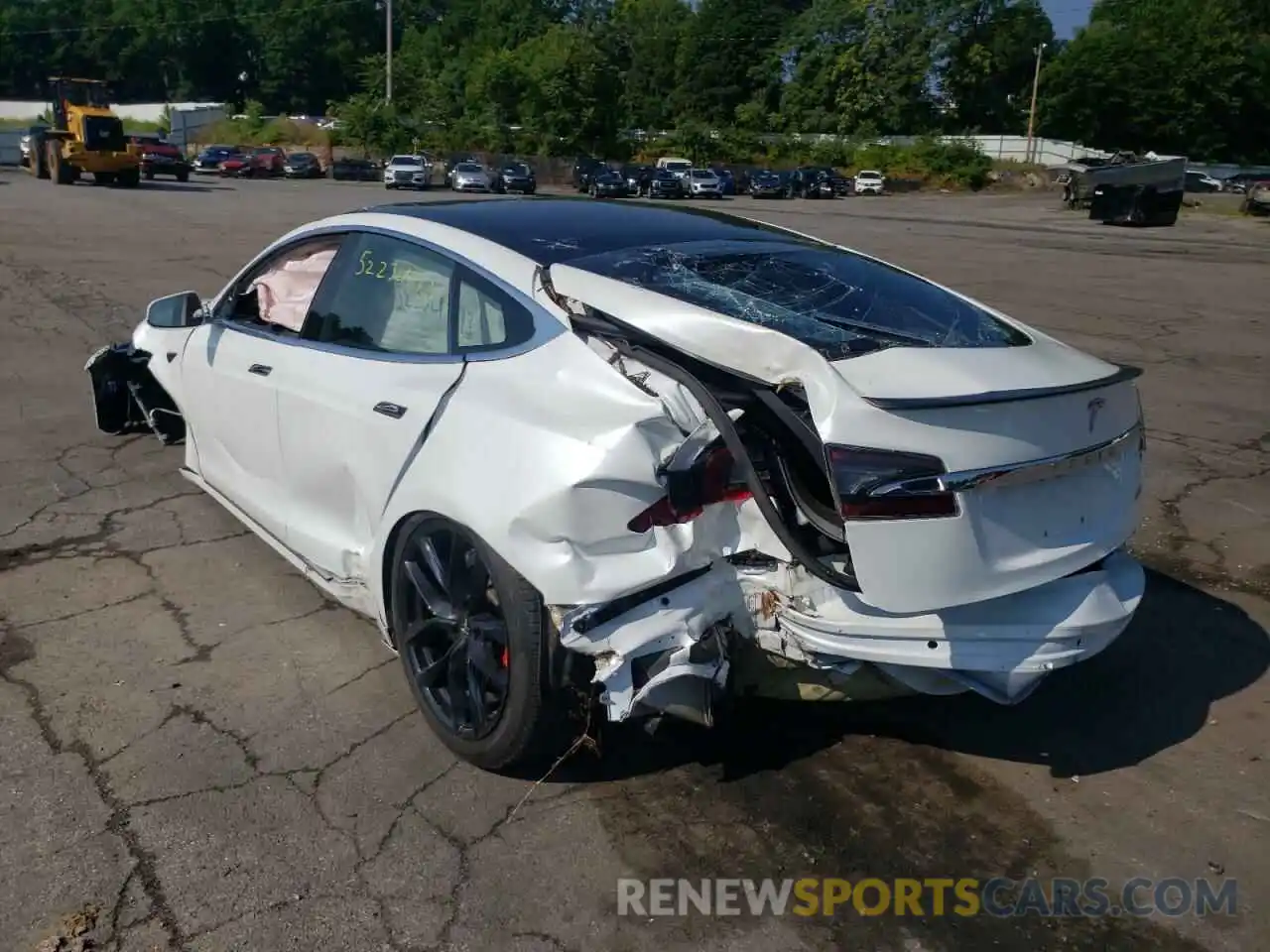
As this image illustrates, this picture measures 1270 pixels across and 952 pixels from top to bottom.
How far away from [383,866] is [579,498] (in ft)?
3.58

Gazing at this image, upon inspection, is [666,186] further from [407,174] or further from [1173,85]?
[1173,85]

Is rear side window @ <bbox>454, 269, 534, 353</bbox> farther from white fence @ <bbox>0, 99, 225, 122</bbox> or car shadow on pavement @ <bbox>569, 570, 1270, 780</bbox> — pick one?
white fence @ <bbox>0, 99, 225, 122</bbox>

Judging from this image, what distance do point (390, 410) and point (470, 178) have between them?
43.8 metres

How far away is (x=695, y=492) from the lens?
2.95m

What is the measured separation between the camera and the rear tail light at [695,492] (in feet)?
9.61

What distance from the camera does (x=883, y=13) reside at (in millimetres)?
90938

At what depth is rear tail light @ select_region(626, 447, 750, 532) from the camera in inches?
115

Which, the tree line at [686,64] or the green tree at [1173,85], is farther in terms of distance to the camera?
the green tree at [1173,85]

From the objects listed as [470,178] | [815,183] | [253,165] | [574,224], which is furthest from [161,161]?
[574,224]

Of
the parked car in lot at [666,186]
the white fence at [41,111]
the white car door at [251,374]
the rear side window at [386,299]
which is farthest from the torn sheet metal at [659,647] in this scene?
the white fence at [41,111]

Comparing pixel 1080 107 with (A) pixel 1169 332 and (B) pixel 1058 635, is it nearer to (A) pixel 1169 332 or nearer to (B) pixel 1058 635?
(A) pixel 1169 332

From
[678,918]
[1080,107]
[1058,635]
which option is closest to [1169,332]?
[1058,635]

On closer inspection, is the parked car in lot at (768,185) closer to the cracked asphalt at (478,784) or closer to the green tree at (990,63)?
the green tree at (990,63)

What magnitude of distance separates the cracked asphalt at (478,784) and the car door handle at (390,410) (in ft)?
3.23
